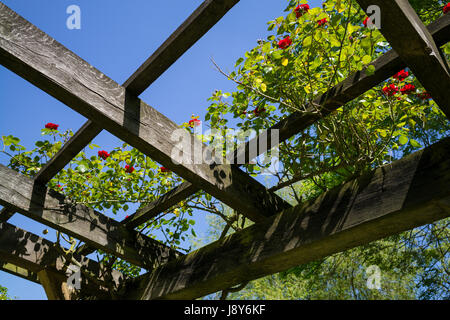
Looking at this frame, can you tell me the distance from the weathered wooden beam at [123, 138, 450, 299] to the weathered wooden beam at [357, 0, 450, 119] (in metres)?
0.28

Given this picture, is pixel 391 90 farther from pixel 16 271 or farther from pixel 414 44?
pixel 16 271

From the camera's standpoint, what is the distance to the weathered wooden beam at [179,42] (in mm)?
1383

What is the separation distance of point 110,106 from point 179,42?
0.36 metres

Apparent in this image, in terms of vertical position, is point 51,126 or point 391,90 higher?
point 51,126

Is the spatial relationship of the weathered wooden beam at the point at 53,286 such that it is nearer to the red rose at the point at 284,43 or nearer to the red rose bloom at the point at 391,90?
the red rose at the point at 284,43

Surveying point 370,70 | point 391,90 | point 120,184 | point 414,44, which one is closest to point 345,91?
point 370,70

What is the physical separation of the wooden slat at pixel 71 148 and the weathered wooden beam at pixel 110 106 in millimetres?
360

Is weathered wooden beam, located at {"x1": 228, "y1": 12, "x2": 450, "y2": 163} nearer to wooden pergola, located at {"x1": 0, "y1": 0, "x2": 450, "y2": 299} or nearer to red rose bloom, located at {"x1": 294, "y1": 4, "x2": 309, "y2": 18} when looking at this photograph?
wooden pergola, located at {"x1": 0, "y1": 0, "x2": 450, "y2": 299}

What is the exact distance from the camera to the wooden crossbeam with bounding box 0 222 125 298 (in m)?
2.58

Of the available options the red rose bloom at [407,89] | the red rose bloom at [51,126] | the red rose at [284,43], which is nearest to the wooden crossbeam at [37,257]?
the red rose bloom at [51,126]

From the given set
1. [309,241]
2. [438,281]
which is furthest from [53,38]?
[438,281]

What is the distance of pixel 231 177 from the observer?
6.39ft

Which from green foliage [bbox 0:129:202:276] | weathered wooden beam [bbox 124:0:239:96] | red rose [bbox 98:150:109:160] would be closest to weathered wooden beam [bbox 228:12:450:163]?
weathered wooden beam [bbox 124:0:239:96]

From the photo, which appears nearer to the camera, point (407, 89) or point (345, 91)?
point (345, 91)
